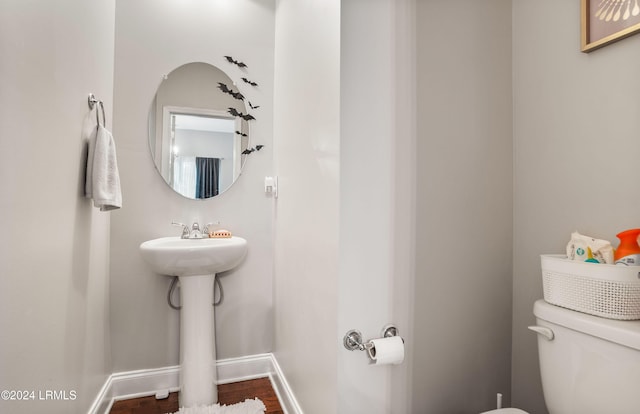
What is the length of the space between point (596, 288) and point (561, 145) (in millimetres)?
510

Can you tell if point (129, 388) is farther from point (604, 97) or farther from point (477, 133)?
point (604, 97)

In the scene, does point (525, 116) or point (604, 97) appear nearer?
point (604, 97)

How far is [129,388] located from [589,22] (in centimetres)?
263

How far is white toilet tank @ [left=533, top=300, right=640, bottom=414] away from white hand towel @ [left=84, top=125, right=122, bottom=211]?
1628 mm

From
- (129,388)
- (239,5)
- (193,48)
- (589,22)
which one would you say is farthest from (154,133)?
(589,22)

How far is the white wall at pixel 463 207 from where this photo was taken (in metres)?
1.15

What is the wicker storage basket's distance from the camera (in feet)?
2.72

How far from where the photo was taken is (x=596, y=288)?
865 millimetres

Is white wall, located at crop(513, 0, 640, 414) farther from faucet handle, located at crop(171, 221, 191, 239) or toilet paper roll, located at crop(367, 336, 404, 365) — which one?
faucet handle, located at crop(171, 221, 191, 239)

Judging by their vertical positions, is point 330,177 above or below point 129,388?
above

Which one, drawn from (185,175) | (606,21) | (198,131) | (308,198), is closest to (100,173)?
(185,175)

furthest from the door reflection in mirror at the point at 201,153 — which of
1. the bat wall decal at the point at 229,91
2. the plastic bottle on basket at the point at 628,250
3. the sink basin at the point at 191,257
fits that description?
the plastic bottle on basket at the point at 628,250

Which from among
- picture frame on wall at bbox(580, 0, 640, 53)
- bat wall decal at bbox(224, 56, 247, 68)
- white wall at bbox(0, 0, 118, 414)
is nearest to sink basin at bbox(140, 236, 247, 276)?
white wall at bbox(0, 0, 118, 414)

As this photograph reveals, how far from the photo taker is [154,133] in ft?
6.25
